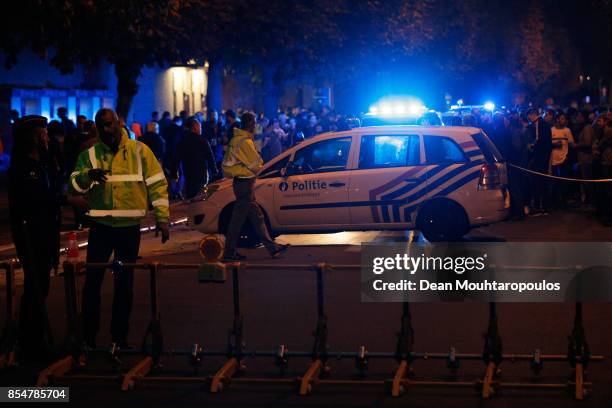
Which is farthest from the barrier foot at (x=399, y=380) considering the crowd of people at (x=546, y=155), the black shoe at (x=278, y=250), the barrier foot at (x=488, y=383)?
the crowd of people at (x=546, y=155)

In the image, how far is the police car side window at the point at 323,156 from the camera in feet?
57.9

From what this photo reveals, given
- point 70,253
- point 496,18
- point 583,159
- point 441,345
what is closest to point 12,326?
point 441,345

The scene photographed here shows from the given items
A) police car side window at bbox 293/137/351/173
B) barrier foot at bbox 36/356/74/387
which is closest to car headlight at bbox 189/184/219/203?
police car side window at bbox 293/137/351/173

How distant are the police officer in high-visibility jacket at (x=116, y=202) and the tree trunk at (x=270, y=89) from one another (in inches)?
1312

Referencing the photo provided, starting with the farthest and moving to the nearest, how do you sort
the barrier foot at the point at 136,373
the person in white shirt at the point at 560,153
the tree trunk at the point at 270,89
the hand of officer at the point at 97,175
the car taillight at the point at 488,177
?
the tree trunk at the point at 270,89, the person in white shirt at the point at 560,153, the car taillight at the point at 488,177, the hand of officer at the point at 97,175, the barrier foot at the point at 136,373

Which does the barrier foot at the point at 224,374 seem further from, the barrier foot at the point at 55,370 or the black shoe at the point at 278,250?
the black shoe at the point at 278,250

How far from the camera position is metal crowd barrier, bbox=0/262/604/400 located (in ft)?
28.5

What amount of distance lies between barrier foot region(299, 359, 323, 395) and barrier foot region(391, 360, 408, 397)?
56 centimetres

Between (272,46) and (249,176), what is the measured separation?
77.2 ft

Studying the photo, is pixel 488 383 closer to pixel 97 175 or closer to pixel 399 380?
pixel 399 380

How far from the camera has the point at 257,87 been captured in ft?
196

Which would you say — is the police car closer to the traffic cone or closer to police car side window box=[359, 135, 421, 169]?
police car side window box=[359, 135, 421, 169]

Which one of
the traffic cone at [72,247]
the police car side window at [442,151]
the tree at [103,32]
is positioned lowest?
the traffic cone at [72,247]

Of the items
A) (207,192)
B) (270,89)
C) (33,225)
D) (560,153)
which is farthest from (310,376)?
(270,89)
